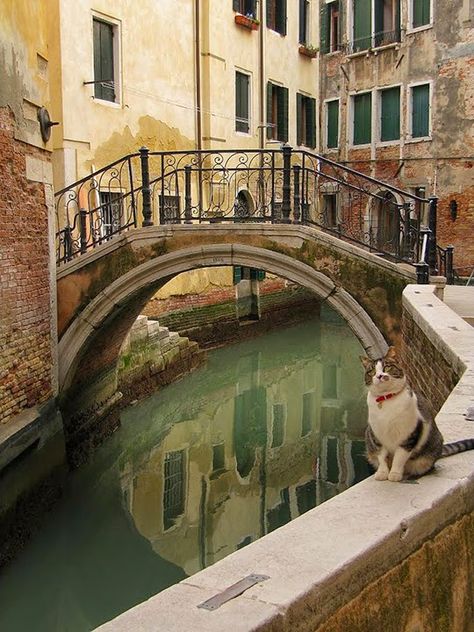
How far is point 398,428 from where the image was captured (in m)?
2.62

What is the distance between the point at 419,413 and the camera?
8.68 feet

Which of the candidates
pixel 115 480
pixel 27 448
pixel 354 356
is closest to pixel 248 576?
pixel 27 448

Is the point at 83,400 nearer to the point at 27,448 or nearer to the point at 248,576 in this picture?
the point at 27,448

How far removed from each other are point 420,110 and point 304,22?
3390 mm

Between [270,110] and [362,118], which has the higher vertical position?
[362,118]

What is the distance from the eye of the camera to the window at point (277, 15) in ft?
53.7

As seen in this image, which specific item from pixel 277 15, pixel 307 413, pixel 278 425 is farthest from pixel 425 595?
pixel 277 15

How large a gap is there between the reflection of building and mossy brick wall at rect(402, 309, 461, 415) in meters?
1.96

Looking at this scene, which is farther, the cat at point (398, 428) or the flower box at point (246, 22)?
the flower box at point (246, 22)

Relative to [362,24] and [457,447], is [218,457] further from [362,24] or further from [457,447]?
[362,24]

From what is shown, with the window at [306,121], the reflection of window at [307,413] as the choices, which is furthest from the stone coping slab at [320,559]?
the window at [306,121]

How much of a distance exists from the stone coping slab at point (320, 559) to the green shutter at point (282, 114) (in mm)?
15264

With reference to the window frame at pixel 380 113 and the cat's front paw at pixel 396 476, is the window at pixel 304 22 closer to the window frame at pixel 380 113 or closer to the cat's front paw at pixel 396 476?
the window frame at pixel 380 113

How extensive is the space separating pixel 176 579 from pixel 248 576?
4587 mm
